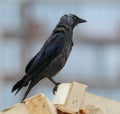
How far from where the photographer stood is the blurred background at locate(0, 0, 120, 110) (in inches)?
189

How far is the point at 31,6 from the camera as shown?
5.04m

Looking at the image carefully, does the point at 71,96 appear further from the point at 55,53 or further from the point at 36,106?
the point at 55,53

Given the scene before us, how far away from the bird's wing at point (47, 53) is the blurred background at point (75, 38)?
2475mm

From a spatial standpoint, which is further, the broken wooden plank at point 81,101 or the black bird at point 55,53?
the black bird at point 55,53

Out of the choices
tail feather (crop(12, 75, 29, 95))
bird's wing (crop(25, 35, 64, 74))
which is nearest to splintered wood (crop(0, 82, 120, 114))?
tail feather (crop(12, 75, 29, 95))

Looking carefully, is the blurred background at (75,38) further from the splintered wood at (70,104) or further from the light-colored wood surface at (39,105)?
the light-colored wood surface at (39,105)

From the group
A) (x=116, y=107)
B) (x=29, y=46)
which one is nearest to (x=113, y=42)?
(x=29, y=46)

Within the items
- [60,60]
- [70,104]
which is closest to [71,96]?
[70,104]

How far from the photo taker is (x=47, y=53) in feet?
7.29

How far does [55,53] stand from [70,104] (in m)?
0.69

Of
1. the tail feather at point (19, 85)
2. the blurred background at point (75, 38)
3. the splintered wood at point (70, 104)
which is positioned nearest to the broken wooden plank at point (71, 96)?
the splintered wood at point (70, 104)

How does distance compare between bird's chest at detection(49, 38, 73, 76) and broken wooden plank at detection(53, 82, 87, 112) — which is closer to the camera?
broken wooden plank at detection(53, 82, 87, 112)

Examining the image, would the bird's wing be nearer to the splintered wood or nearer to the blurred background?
the splintered wood

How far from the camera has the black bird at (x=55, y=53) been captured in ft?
7.09
